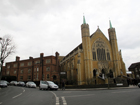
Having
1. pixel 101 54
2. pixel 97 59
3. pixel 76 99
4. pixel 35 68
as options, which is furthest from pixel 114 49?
pixel 76 99

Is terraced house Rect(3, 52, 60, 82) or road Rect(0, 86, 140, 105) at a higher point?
terraced house Rect(3, 52, 60, 82)

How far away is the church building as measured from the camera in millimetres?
33844

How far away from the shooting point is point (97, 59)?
36.8m

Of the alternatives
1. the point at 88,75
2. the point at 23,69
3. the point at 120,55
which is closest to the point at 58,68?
the point at 23,69

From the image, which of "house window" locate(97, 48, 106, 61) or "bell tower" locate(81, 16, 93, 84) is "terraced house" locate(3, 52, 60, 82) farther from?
"house window" locate(97, 48, 106, 61)

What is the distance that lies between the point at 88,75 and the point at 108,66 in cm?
774

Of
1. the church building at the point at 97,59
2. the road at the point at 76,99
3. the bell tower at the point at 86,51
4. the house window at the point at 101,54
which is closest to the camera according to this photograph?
the road at the point at 76,99

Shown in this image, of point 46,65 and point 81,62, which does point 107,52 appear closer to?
point 81,62

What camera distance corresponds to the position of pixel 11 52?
95.9 feet

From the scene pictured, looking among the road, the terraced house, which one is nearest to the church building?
the terraced house

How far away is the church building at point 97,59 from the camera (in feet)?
111

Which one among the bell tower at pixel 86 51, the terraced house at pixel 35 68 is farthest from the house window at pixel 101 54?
the terraced house at pixel 35 68

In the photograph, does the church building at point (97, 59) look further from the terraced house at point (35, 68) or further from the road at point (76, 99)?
the road at point (76, 99)

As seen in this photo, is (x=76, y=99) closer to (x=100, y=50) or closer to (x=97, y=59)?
(x=97, y=59)
